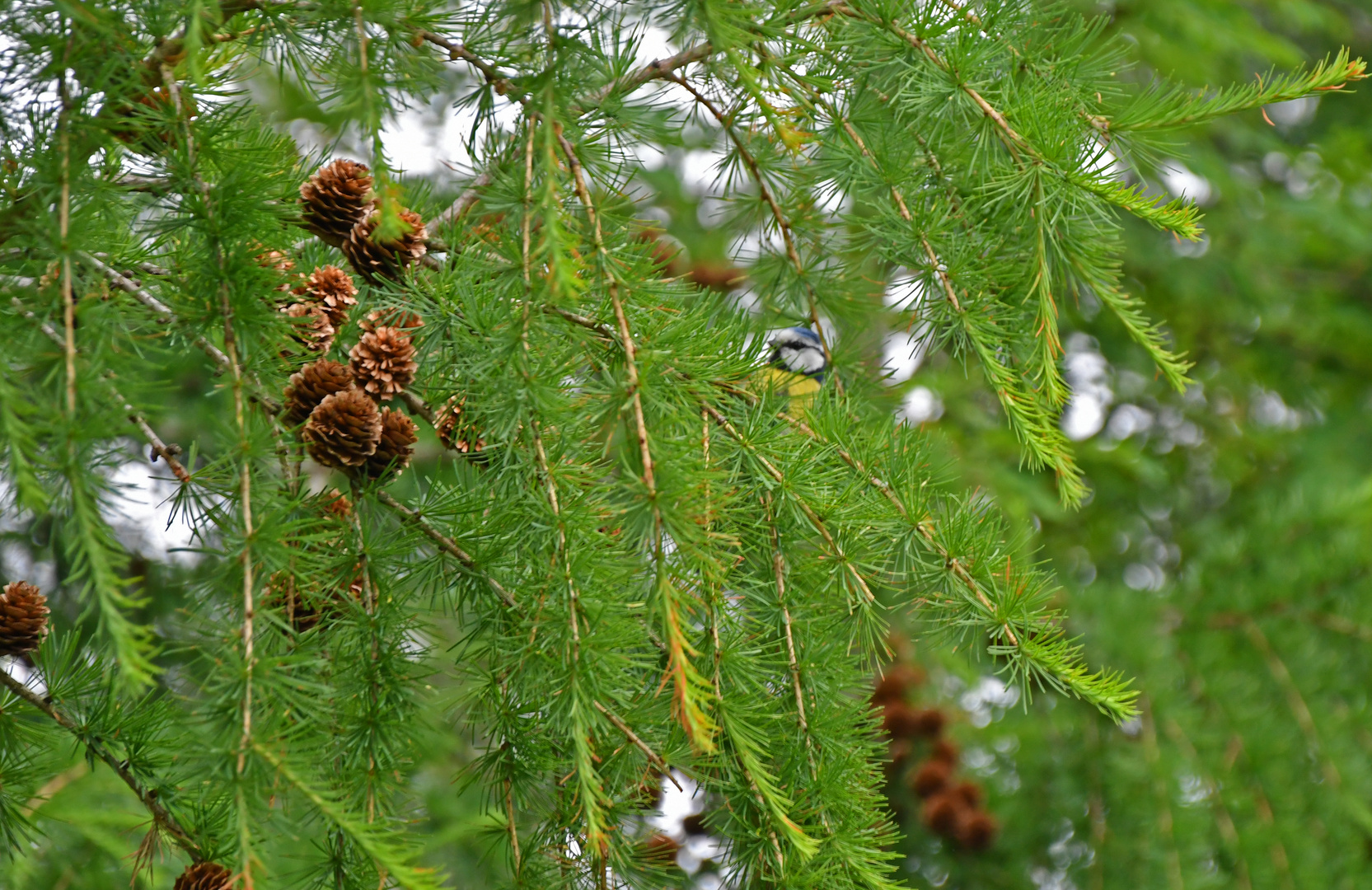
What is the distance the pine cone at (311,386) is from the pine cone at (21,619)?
30cm

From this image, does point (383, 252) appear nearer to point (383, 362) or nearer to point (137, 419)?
point (383, 362)

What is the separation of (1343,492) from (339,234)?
2.23 m

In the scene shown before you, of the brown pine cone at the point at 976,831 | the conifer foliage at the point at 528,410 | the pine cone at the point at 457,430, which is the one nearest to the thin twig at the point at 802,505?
the conifer foliage at the point at 528,410

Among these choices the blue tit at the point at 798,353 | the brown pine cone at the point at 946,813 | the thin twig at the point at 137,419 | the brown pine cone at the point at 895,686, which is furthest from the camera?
the brown pine cone at the point at 895,686

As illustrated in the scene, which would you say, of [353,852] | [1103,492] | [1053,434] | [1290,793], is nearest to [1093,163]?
[1053,434]

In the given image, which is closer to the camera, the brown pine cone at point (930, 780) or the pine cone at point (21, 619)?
the pine cone at point (21, 619)

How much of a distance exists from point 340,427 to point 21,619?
370 mm

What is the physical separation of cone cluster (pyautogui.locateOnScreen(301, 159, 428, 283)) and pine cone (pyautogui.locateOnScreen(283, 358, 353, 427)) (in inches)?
4.2

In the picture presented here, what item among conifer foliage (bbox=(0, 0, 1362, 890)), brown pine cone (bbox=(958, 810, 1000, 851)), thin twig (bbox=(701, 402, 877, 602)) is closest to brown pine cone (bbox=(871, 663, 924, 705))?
Result: brown pine cone (bbox=(958, 810, 1000, 851))

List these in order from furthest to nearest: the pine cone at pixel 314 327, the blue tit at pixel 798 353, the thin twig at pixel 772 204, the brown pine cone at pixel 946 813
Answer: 1. the brown pine cone at pixel 946 813
2. the blue tit at pixel 798 353
3. the thin twig at pixel 772 204
4. the pine cone at pixel 314 327

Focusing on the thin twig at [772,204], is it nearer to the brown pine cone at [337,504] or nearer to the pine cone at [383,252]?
the pine cone at [383,252]

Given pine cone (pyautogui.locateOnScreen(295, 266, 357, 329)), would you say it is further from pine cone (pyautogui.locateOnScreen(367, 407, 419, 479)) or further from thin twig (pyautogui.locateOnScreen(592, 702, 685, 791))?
thin twig (pyautogui.locateOnScreen(592, 702, 685, 791))

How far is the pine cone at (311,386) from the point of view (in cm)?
79

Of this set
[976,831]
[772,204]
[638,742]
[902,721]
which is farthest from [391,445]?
[976,831]
